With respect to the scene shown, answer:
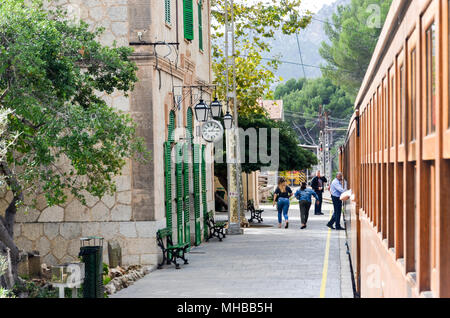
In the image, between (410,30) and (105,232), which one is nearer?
(410,30)

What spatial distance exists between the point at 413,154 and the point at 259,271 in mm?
11034

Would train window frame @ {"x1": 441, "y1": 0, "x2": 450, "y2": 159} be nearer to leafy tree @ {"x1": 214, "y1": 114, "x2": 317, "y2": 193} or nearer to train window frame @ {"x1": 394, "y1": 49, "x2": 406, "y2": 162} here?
train window frame @ {"x1": 394, "y1": 49, "x2": 406, "y2": 162}

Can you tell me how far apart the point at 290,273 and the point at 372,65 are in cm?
833

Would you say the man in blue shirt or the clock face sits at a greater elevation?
the clock face

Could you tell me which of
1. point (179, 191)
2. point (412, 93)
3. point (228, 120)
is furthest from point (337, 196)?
point (412, 93)

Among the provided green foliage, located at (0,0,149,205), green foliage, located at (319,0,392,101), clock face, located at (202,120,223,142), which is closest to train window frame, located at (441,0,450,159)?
green foliage, located at (0,0,149,205)

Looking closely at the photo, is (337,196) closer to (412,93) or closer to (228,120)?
(228,120)

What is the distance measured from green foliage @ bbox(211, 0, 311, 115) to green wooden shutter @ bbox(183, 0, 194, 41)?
5.55 meters

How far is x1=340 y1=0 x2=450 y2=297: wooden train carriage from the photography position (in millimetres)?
2633

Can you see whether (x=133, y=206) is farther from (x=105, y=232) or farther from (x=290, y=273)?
(x=290, y=273)

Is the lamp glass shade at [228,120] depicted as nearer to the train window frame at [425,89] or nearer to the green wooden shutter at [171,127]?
the green wooden shutter at [171,127]

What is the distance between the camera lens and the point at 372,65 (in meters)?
6.05

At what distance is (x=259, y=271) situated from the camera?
46.7 ft
